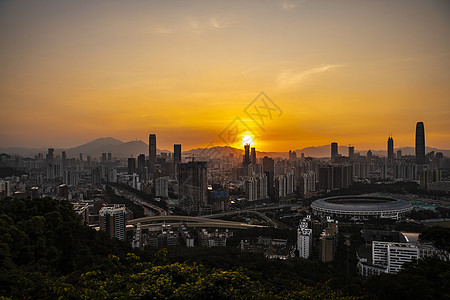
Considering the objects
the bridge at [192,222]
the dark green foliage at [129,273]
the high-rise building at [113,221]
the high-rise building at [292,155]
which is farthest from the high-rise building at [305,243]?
the high-rise building at [292,155]

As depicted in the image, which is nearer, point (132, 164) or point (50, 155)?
point (50, 155)

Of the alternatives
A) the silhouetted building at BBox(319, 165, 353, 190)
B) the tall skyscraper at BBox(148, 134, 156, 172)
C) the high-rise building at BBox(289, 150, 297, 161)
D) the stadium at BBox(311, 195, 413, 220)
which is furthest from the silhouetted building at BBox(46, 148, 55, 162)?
the high-rise building at BBox(289, 150, 297, 161)

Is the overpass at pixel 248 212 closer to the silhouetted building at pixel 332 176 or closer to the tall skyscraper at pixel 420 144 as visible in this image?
the silhouetted building at pixel 332 176

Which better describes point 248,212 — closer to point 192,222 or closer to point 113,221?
point 192,222

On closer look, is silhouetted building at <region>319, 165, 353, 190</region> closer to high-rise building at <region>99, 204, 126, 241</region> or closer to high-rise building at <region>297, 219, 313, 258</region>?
high-rise building at <region>297, 219, 313, 258</region>

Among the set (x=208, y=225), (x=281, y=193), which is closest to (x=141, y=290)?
(x=208, y=225)

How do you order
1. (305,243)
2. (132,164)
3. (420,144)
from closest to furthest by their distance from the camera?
(305,243)
(420,144)
(132,164)

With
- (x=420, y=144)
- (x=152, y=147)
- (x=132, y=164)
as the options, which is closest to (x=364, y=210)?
(x=420, y=144)
